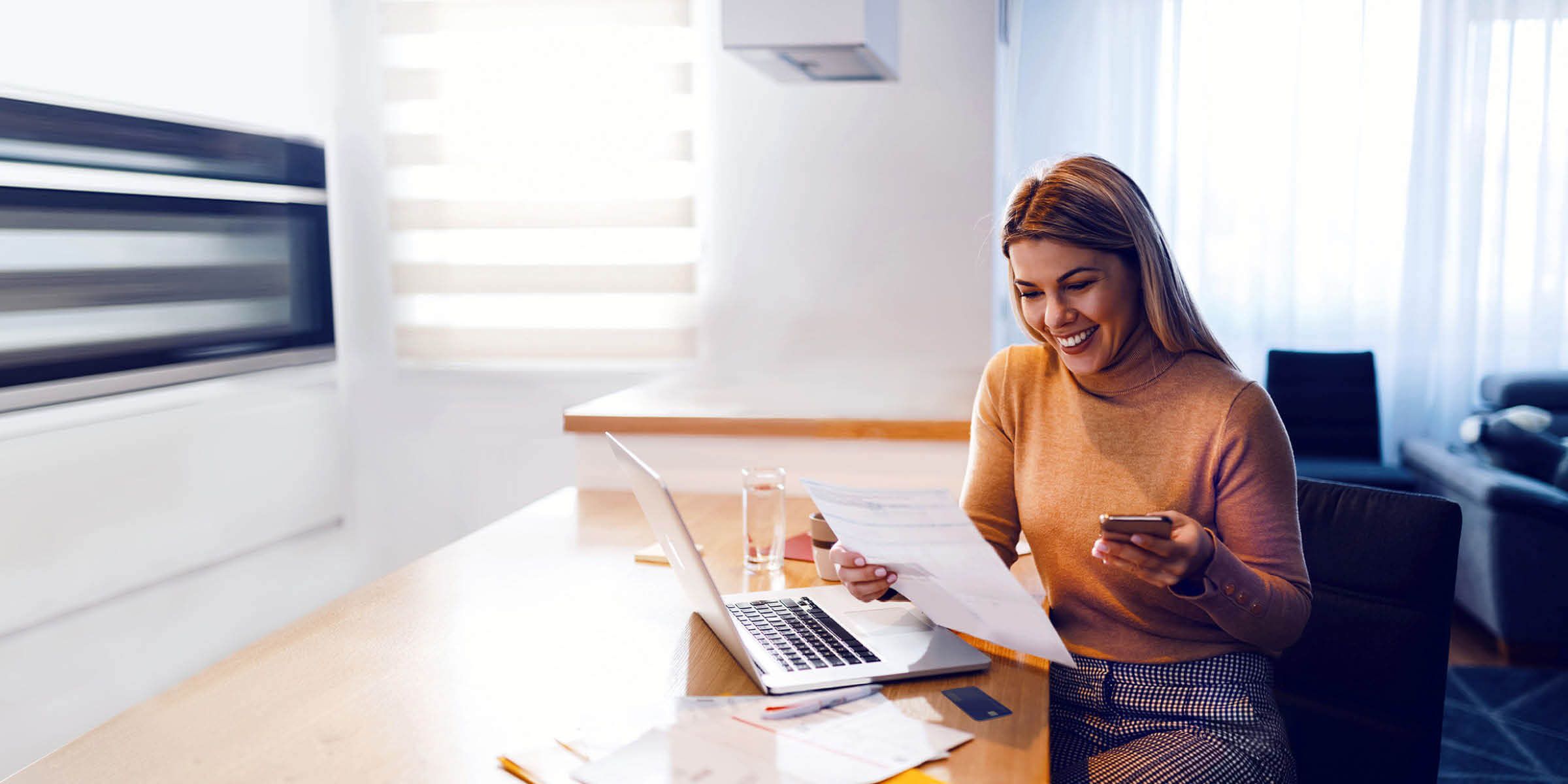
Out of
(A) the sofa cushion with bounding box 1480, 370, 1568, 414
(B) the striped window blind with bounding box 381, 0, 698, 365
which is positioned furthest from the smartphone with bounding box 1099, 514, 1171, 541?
(A) the sofa cushion with bounding box 1480, 370, 1568, 414

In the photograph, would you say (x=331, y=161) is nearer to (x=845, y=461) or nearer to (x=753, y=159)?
(x=753, y=159)

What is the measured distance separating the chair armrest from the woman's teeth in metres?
2.42

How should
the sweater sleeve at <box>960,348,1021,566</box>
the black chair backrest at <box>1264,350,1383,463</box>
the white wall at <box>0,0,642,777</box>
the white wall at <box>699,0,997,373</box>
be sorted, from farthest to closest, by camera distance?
the black chair backrest at <box>1264,350,1383,463</box> < the white wall at <box>699,0,997,373</box> < the white wall at <box>0,0,642,777</box> < the sweater sleeve at <box>960,348,1021,566</box>

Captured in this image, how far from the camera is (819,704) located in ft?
3.54

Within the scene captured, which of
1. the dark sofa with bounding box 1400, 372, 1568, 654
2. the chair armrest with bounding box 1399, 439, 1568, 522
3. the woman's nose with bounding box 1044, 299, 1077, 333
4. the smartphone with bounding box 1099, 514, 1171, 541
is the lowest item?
the dark sofa with bounding box 1400, 372, 1568, 654

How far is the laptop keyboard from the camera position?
1.20m

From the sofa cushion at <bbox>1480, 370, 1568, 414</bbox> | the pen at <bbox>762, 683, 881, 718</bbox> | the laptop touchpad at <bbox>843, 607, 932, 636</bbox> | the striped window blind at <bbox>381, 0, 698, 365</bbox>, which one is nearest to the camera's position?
the pen at <bbox>762, 683, 881, 718</bbox>

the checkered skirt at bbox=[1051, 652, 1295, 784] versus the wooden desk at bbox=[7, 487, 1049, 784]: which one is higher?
the wooden desk at bbox=[7, 487, 1049, 784]

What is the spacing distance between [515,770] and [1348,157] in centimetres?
411

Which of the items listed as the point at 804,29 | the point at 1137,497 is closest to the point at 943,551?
the point at 1137,497

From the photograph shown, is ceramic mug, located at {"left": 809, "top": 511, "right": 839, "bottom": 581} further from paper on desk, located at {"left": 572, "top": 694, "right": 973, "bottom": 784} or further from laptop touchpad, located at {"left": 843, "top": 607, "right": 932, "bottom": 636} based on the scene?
paper on desk, located at {"left": 572, "top": 694, "right": 973, "bottom": 784}

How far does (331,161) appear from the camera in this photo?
3.65m

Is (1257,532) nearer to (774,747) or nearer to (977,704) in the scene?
(977,704)

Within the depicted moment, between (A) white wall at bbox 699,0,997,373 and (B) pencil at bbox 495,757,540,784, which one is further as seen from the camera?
(A) white wall at bbox 699,0,997,373
